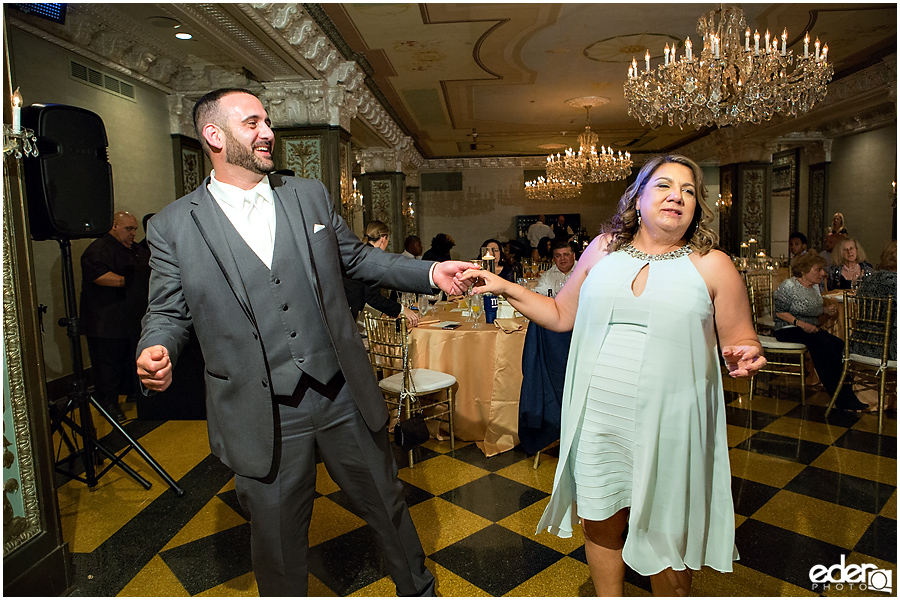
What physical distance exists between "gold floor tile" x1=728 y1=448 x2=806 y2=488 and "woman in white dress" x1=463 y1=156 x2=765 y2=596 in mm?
1689

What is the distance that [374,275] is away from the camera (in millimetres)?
1978

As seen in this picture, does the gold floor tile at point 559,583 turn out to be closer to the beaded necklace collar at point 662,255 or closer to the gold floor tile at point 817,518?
the gold floor tile at point 817,518

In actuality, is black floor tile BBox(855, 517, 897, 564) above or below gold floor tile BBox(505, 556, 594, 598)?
below

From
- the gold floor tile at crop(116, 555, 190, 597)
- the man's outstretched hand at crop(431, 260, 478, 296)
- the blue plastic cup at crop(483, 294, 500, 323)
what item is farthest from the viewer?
the blue plastic cup at crop(483, 294, 500, 323)

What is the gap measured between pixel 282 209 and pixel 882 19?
7.19 metres

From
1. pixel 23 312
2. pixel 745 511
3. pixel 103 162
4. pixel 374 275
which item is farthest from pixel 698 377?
pixel 103 162

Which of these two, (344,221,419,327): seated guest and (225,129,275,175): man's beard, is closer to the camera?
(225,129,275,175): man's beard

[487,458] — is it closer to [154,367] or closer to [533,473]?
[533,473]

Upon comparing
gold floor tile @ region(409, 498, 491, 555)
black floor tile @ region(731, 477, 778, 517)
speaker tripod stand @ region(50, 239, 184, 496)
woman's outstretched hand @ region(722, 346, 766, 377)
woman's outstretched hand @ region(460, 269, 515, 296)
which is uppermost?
woman's outstretched hand @ region(460, 269, 515, 296)

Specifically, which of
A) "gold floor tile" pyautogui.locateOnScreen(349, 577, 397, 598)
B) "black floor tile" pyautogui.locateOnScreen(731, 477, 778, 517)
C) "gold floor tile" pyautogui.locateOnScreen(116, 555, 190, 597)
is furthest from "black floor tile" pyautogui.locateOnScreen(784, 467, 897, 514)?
"gold floor tile" pyautogui.locateOnScreen(116, 555, 190, 597)

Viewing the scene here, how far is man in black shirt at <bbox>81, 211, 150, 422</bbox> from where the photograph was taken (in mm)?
4551

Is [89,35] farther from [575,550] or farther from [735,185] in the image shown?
[735,185]

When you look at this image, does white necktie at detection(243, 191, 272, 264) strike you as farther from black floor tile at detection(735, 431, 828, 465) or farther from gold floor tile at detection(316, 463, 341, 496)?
black floor tile at detection(735, 431, 828, 465)

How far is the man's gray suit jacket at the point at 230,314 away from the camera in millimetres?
1728
